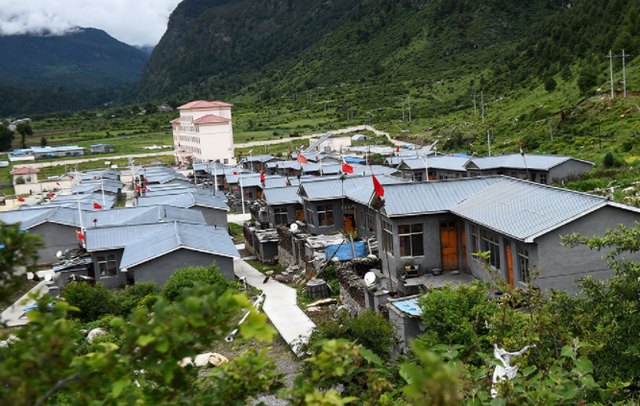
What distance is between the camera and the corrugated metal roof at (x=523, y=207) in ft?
54.8

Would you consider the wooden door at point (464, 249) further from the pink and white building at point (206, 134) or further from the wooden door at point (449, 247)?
the pink and white building at point (206, 134)

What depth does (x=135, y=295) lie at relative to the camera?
84.5ft

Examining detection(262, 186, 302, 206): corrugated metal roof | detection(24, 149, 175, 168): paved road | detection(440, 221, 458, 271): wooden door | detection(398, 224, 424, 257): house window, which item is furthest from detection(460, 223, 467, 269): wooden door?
detection(24, 149, 175, 168): paved road

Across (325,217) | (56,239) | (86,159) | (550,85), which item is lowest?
(56,239)

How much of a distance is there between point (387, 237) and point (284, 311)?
18.7 feet

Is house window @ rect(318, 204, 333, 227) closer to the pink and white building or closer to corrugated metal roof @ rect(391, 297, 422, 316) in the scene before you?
corrugated metal roof @ rect(391, 297, 422, 316)

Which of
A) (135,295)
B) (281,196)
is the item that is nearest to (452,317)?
(135,295)

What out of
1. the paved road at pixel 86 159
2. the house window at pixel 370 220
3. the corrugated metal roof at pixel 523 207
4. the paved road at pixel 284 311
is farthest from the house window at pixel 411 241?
the paved road at pixel 86 159

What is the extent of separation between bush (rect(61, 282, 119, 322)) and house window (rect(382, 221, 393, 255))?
1223cm

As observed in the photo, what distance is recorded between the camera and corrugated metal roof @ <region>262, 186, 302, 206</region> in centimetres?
3925

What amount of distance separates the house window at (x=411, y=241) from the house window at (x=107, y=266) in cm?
1680

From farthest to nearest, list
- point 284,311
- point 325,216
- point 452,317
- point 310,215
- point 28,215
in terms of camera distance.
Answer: point 28,215 < point 310,215 < point 325,216 < point 284,311 < point 452,317

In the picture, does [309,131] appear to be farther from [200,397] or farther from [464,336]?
[200,397]

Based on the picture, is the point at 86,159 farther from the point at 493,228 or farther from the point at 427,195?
the point at 493,228
